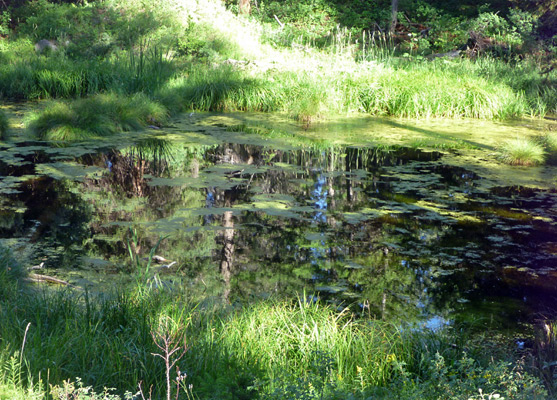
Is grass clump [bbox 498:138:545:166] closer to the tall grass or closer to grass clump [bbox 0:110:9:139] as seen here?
the tall grass

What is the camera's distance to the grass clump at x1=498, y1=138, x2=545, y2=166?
27.6 ft

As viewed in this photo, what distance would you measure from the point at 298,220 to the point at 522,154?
4.25 meters

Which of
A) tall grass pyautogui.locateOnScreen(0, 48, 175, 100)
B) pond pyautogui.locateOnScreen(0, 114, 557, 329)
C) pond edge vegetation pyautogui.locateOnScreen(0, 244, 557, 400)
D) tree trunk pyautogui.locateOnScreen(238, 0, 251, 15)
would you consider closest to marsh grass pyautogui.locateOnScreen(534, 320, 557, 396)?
pond edge vegetation pyautogui.locateOnScreen(0, 244, 557, 400)

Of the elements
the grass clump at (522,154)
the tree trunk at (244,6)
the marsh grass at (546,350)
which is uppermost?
the tree trunk at (244,6)

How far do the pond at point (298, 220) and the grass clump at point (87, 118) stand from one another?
0.39 m

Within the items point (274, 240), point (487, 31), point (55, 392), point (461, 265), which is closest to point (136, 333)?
point (55, 392)

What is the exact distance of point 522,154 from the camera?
330 inches

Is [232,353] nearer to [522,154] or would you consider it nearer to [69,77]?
[522,154]

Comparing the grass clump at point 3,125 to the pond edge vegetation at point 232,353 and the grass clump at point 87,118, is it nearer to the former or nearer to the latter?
the grass clump at point 87,118

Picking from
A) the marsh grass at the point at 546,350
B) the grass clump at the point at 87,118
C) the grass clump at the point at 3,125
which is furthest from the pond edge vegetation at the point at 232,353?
the grass clump at the point at 3,125

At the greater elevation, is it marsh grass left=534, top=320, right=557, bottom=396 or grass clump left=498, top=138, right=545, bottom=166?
grass clump left=498, top=138, right=545, bottom=166

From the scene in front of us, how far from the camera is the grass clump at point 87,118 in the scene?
29.9 feet

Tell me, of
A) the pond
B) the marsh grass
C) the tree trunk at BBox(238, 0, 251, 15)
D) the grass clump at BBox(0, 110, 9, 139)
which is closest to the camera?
the marsh grass

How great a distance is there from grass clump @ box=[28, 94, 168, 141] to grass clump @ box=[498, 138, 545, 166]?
5.92 m
